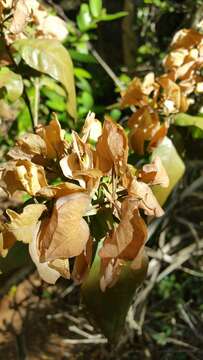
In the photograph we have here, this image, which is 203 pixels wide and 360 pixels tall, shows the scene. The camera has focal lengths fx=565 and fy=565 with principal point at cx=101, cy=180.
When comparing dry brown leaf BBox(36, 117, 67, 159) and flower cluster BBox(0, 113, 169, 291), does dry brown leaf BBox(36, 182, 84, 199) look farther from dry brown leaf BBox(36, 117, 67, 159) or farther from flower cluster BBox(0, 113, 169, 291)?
dry brown leaf BBox(36, 117, 67, 159)

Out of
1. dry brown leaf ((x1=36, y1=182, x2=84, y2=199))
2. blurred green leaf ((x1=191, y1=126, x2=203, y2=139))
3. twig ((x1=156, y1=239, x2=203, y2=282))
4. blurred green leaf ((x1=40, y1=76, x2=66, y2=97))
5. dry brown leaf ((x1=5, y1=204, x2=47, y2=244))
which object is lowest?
twig ((x1=156, y1=239, x2=203, y2=282))

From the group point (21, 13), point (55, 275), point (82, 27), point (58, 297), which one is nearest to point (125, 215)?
point (55, 275)

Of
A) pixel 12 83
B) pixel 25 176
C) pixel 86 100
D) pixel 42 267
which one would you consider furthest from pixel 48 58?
pixel 86 100

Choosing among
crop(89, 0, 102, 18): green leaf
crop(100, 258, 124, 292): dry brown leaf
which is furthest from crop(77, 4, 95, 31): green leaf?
crop(100, 258, 124, 292): dry brown leaf

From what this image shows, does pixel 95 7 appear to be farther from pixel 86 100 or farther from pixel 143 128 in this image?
pixel 143 128

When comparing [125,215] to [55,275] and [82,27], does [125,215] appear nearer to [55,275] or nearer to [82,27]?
[55,275]
